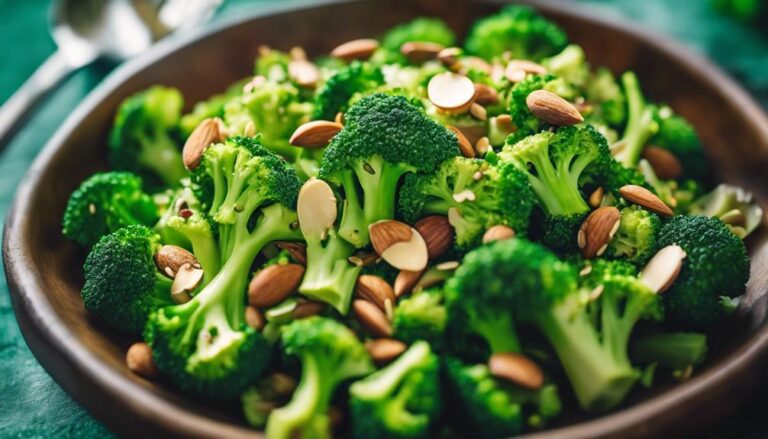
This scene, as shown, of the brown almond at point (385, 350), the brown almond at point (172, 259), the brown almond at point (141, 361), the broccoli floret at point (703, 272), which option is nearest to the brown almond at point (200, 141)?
the brown almond at point (172, 259)

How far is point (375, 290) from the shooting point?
1.90 meters

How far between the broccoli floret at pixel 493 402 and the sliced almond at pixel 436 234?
0.31 m

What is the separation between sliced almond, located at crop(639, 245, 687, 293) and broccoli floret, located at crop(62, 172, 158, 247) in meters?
1.49

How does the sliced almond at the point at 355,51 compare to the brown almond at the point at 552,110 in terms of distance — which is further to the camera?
the sliced almond at the point at 355,51

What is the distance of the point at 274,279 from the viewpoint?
6.32 feet

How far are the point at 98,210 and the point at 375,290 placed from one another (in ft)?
3.09

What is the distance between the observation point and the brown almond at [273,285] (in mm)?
1924

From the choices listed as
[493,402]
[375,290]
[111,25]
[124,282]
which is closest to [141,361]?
[124,282]

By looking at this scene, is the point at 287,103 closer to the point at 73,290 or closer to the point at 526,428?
the point at 73,290

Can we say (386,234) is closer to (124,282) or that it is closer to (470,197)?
(470,197)

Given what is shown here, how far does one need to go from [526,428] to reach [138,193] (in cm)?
138

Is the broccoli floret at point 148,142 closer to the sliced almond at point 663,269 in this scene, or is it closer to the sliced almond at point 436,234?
the sliced almond at point 436,234

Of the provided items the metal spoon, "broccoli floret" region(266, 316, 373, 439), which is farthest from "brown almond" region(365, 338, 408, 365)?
the metal spoon

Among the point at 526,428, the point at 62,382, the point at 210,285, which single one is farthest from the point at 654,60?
the point at 62,382
